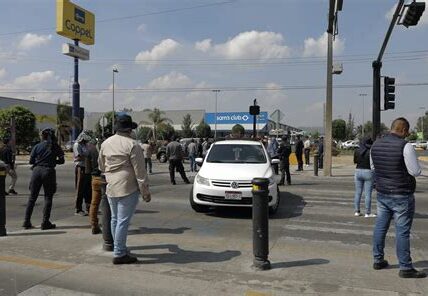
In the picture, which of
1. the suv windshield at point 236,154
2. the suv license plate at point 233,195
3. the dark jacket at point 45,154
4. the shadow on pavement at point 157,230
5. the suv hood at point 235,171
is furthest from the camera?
the suv windshield at point 236,154

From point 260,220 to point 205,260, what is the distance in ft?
3.42

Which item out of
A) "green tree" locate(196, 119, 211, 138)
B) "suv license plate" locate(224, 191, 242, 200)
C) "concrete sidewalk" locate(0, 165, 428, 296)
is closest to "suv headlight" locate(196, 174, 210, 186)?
"suv license plate" locate(224, 191, 242, 200)

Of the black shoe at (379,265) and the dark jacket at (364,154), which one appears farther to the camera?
A: the dark jacket at (364,154)

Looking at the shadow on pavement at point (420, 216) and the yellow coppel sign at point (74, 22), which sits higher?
the yellow coppel sign at point (74, 22)

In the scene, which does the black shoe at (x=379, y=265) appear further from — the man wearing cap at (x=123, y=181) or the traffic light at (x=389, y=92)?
the traffic light at (x=389, y=92)

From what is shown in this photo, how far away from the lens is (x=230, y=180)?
9.58m

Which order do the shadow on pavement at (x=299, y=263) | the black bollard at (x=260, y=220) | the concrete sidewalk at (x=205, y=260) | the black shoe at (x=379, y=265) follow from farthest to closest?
the shadow on pavement at (x=299, y=263) < the black shoe at (x=379, y=265) < the black bollard at (x=260, y=220) < the concrete sidewalk at (x=205, y=260)

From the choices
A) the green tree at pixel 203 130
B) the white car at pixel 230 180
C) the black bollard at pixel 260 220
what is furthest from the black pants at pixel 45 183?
the green tree at pixel 203 130

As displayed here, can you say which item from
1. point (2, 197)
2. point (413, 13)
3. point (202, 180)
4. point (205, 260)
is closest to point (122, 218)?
point (205, 260)

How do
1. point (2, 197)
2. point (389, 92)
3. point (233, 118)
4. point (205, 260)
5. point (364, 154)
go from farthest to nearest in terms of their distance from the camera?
point (233, 118), point (389, 92), point (364, 154), point (2, 197), point (205, 260)

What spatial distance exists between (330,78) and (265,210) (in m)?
16.1

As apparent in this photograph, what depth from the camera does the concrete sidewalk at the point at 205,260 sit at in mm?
5250

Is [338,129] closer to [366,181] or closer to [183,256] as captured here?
[366,181]

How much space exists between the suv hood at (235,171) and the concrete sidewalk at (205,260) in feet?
2.75
